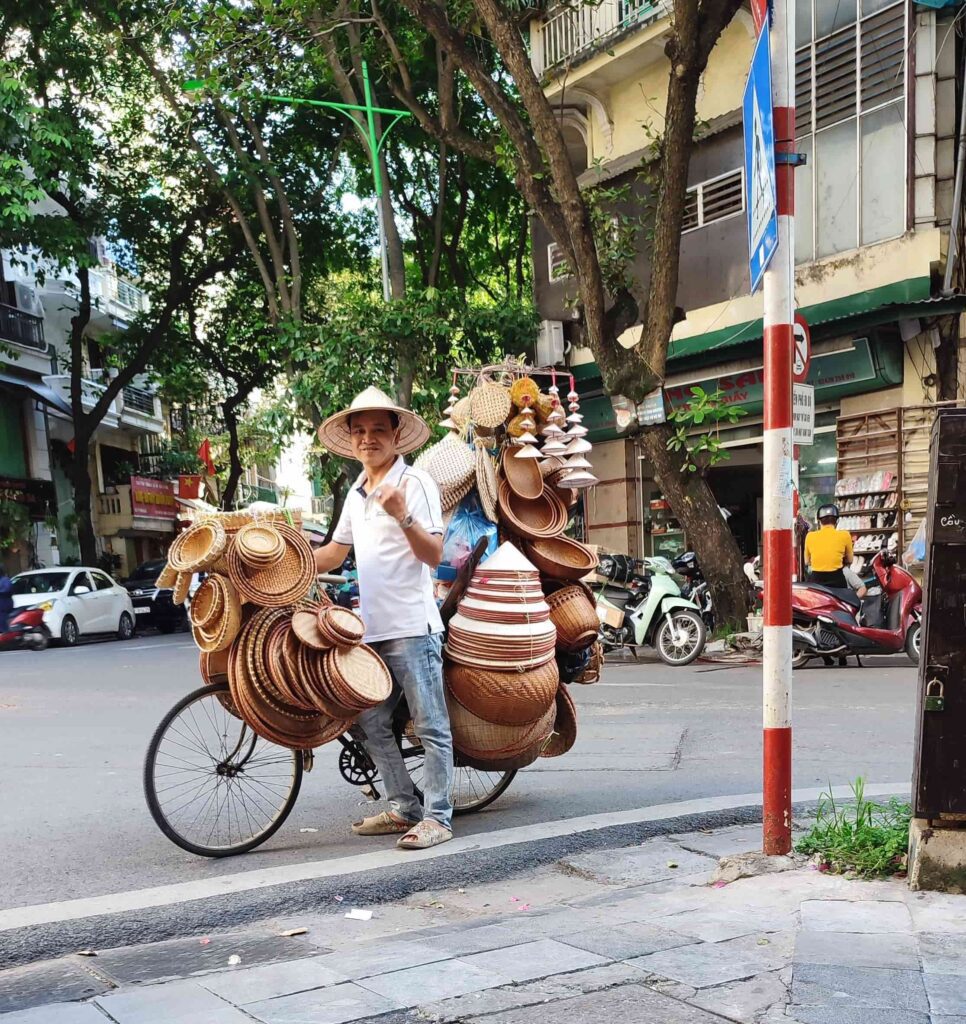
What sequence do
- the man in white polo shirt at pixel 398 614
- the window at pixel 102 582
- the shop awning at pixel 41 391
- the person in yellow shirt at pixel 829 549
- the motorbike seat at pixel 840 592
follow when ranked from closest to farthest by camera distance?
the man in white polo shirt at pixel 398 614
the motorbike seat at pixel 840 592
the person in yellow shirt at pixel 829 549
the window at pixel 102 582
the shop awning at pixel 41 391

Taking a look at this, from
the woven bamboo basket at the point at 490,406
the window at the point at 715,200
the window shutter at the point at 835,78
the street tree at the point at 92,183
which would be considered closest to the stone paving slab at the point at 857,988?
the woven bamboo basket at the point at 490,406

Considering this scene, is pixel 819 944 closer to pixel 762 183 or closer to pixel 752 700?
pixel 762 183

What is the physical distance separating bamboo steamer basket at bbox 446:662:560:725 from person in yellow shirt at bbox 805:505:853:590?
745cm

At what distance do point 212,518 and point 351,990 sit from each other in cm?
213

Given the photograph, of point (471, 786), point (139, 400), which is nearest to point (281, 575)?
point (471, 786)

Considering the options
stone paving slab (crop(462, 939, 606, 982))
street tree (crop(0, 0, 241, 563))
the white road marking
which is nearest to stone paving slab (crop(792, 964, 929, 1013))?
stone paving slab (crop(462, 939, 606, 982))

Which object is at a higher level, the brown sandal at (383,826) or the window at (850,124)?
the window at (850,124)

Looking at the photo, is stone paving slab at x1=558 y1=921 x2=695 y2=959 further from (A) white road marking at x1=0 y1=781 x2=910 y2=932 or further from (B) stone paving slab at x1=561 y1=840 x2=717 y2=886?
(A) white road marking at x1=0 y1=781 x2=910 y2=932

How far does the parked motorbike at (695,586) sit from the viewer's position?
44.0 feet

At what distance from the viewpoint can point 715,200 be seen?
54.6 ft

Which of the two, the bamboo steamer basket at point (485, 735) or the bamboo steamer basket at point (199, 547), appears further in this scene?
the bamboo steamer basket at point (485, 735)

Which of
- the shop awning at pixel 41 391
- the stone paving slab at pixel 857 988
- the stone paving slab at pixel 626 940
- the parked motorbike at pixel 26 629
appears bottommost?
the parked motorbike at pixel 26 629

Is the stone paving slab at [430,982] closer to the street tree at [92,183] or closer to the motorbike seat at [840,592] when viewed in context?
the motorbike seat at [840,592]

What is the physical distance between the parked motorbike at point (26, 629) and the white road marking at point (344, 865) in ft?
55.4
